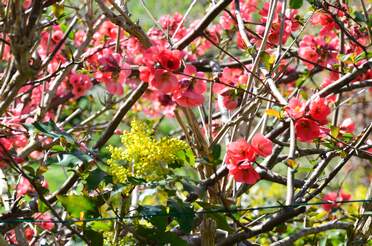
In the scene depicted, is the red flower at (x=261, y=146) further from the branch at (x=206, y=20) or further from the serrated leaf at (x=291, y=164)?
the branch at (x=206, y=20)

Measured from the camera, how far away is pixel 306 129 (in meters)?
1.68

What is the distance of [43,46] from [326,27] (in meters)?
1.25

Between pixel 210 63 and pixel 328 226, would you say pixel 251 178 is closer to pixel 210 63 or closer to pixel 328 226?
pixel 328 226

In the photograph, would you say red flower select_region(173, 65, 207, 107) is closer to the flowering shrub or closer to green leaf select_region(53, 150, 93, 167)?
the flowering shrub

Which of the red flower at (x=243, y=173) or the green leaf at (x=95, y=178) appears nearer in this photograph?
the green leaf at (x=95, y=178)

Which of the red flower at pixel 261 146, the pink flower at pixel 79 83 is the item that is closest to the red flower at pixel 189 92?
the red flower at pixel 261 146

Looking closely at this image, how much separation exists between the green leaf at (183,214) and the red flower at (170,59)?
37 centimetres

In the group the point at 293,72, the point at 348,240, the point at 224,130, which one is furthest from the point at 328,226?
the point at 293,72

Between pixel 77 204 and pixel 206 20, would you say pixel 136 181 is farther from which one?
pixel 206 20

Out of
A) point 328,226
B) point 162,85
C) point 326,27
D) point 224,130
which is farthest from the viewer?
point 326,27

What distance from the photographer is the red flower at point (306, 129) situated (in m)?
1.66

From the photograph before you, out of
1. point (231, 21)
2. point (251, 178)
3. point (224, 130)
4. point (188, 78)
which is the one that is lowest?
point (251, 178)

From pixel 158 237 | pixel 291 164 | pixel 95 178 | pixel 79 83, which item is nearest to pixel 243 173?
pixel 291 164

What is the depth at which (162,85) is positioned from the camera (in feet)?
5.93
